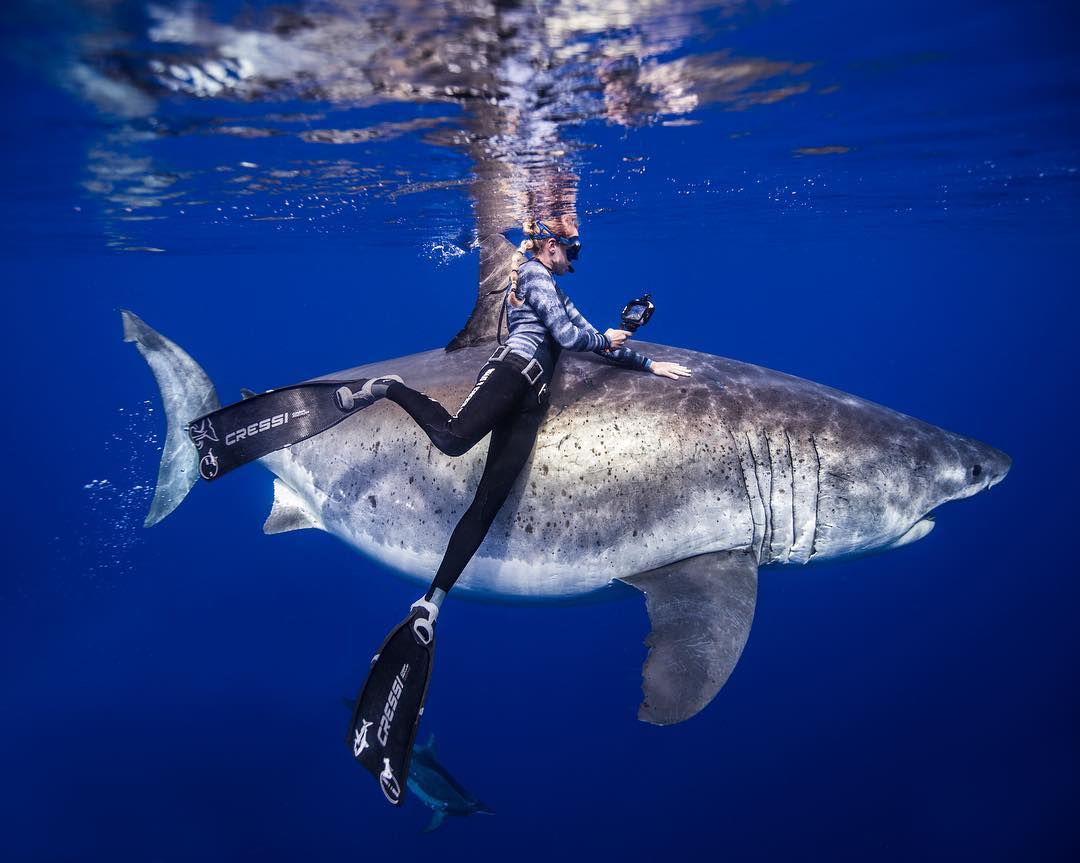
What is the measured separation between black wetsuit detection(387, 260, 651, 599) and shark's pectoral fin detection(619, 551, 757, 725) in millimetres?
1145

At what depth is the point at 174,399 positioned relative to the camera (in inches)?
237

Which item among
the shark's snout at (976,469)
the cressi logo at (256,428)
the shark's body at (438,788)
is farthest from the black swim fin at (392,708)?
the shark's snout at (976,469)

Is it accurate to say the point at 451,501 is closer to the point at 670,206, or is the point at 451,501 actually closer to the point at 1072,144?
the point at 1072,144

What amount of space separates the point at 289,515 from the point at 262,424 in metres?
1.37

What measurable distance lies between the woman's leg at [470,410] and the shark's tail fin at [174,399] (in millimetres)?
2846

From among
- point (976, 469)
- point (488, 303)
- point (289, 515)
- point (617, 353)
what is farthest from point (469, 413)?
point (976, 469)

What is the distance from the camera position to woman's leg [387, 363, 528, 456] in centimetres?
412

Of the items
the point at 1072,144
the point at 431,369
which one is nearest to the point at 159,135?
the point at 431,369

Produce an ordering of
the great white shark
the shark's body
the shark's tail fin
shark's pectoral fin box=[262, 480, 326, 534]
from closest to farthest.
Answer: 1. the great white shark
2. shark's pectoral fin box=[262, 480, 326, 534]
3. the shark's tail fin
4. the shark's body

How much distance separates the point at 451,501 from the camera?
177 inches

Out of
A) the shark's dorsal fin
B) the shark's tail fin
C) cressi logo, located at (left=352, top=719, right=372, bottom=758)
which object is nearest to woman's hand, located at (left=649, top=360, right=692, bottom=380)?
the shark's dorsal fin

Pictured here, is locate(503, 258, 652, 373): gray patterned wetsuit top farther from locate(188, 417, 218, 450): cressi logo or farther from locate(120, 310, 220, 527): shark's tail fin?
locate(120, 310, 220, 527): shark's tail fin

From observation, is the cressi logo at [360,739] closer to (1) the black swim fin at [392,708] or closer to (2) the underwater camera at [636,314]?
(1) the black swim fin at [392,708]

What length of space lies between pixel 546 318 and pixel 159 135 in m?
9.08
